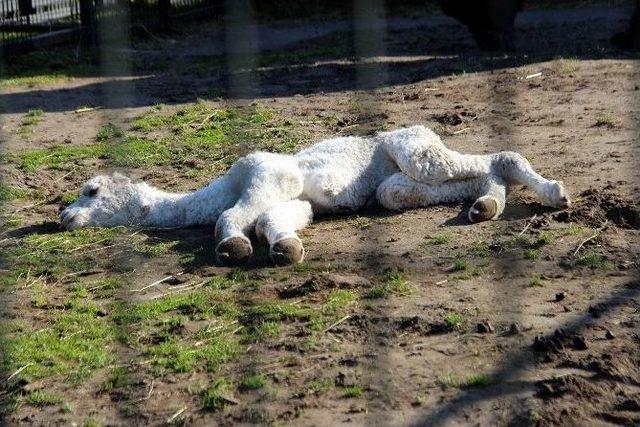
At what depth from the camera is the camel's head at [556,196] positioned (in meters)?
6.00

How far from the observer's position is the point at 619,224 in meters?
5.82

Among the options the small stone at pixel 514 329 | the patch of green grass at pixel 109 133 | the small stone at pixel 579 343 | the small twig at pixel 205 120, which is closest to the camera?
the small stone at pixel 579 343

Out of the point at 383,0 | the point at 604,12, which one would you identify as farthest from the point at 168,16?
the point at 604,12

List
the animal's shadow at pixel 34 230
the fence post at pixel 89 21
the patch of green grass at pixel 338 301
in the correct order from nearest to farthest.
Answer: the patch of green grass at pixel 338 301 < the animal's shadow at pixel 34 230 < the fence post at pixel 89 21

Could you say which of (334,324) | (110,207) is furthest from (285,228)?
(110,207)

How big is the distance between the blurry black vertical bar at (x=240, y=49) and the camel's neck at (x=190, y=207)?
3638 millimetres

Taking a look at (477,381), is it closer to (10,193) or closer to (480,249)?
(480,249)

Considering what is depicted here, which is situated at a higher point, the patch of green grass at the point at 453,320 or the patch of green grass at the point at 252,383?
the patch of green grass at the point at 453,320

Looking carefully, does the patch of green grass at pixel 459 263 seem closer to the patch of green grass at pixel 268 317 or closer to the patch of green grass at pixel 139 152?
the patch of green grass at pixel 268 317

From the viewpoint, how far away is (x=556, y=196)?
6.00 meters

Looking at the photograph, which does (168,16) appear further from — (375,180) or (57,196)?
(375,180)

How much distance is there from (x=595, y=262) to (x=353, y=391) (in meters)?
1.71

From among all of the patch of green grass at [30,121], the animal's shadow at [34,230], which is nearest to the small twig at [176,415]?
the animal's shadow at [34,230]

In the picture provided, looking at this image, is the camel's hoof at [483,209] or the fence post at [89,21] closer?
the camel's hoof at [483,209]
